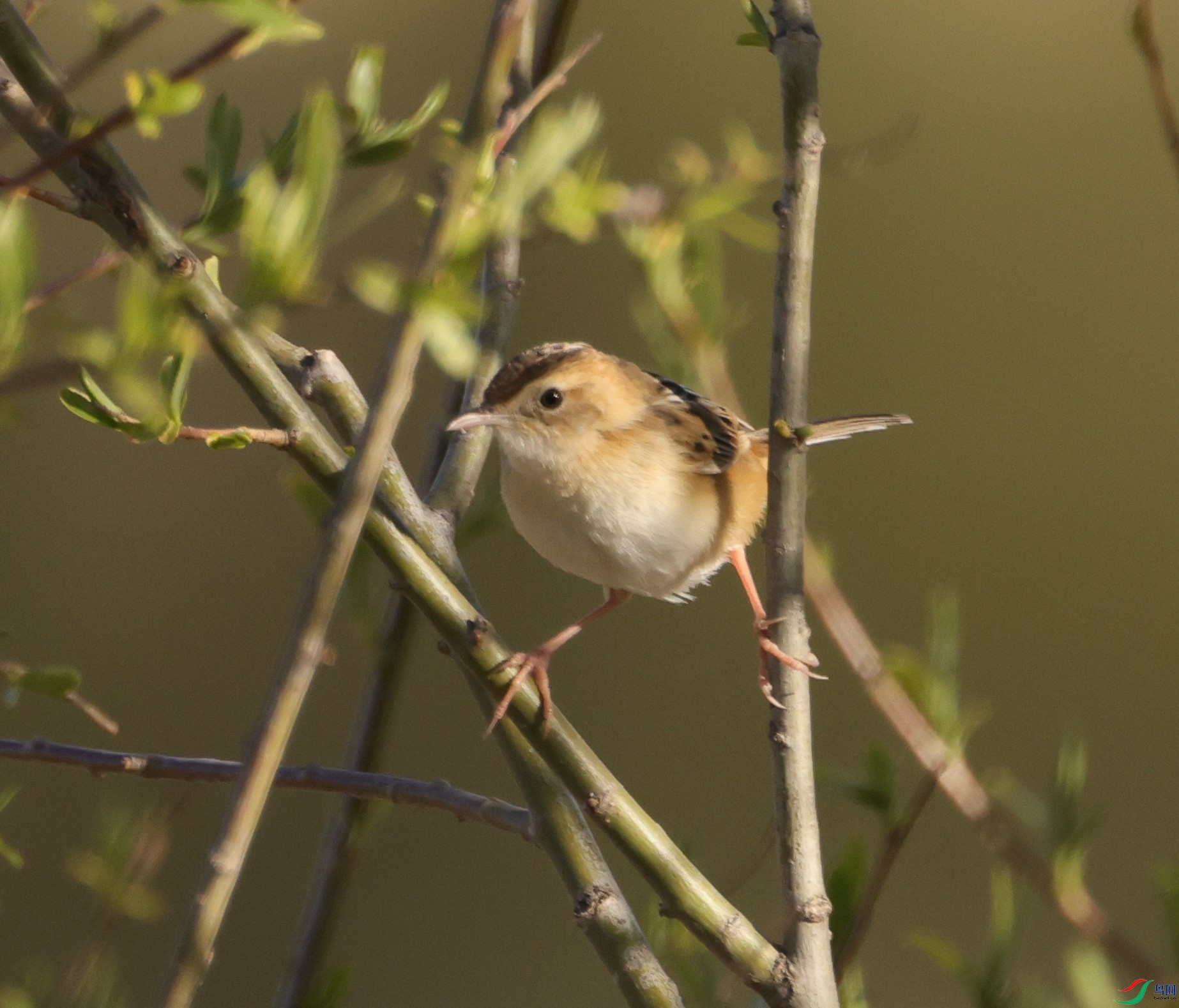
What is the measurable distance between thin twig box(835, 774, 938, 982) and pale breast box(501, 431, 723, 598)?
75 cm

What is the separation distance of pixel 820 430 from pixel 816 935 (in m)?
1.12

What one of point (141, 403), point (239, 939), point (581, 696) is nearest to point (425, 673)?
point (581, 696)

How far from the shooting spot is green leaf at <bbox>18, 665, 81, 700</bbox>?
28.6 inches

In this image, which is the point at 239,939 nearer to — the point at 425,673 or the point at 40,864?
the point at 40,864

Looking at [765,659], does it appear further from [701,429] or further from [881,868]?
[701,429]

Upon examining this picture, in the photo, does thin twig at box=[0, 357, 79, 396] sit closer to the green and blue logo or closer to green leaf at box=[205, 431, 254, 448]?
green leaf at box=[205, 431, 254, 448]

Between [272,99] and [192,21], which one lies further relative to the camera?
[272,99]

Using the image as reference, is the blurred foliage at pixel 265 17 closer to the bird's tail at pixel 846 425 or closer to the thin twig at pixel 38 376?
the thin twig at pixel 38 376

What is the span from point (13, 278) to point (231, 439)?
0.24m

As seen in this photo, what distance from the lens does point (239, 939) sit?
3186 mm

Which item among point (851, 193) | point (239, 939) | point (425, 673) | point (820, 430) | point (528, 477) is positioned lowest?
point (239, 939)

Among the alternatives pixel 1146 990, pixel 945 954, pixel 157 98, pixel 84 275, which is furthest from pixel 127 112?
pixel 1146 990

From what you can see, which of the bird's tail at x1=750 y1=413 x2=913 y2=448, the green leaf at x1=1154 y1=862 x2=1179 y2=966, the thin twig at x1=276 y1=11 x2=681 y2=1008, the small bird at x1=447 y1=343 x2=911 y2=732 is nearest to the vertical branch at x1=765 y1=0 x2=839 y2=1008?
the thin twig at x1=276 y1=11 x2=681 y2=1008

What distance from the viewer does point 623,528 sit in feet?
5.16
